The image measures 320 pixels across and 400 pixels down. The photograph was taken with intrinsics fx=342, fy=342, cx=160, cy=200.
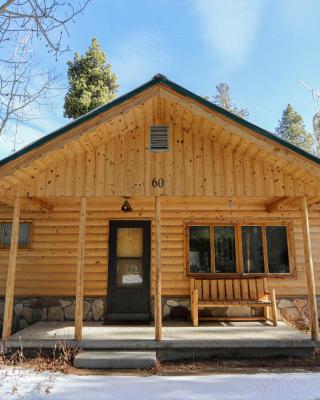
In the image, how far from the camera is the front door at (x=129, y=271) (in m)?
7.86

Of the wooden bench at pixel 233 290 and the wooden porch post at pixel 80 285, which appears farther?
the wooden bench at pixel 233 290

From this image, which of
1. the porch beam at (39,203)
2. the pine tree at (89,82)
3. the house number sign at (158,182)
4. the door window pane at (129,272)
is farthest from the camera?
the pine tree at (89,82)

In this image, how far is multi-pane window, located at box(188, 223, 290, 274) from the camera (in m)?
8.19

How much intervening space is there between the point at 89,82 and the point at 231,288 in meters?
15.9

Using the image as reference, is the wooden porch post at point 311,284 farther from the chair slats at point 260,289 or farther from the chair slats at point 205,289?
the chair slats at point 205,289

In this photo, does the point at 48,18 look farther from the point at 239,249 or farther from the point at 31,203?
the point at 239,249

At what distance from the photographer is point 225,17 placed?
26.8 feet

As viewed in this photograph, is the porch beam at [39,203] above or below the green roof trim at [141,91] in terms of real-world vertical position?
below

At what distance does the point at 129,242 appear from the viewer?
8203 millimetres

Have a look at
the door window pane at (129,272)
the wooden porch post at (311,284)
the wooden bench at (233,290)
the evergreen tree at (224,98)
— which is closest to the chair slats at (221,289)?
the wooden bench at (233,290)

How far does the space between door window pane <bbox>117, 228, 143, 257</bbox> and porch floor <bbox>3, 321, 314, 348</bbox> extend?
5.58 ft

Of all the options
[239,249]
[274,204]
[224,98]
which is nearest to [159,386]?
[239,249]

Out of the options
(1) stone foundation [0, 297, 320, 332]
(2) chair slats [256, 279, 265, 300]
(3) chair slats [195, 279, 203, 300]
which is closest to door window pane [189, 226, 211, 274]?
(3) chair slats [195, 279, 203, 300]

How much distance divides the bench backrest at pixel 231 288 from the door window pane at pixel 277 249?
599mm
